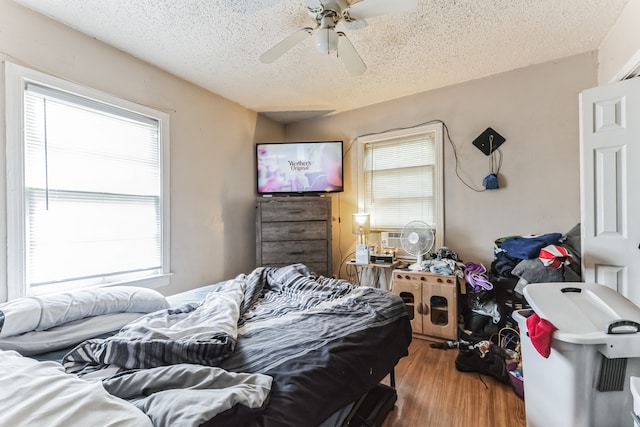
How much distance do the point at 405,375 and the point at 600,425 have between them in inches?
44.9

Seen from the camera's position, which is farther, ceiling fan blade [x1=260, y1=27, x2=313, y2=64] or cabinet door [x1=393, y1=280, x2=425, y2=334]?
cabinet door [x1=393, y1=280, x2=425, y2=334]

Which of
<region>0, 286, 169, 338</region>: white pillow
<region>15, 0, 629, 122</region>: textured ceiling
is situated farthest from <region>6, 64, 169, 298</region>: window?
<region>0, 286, 169, 338</region>: white pillow

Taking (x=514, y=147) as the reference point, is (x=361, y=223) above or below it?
below

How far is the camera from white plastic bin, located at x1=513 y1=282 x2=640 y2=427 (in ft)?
3.28

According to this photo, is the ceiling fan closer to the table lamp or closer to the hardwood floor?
the table lamp

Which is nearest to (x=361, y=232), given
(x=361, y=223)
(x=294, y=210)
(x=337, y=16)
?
(x=361, y=223)

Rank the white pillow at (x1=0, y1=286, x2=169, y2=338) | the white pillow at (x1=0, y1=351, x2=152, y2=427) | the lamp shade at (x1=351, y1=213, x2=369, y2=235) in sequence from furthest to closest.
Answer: the lamp shade at (x1=351, y1=213, x2=369, y2=235) → the white pillow at (x1=0, y1=286, x2=169, y2=338) → the white pillow at (x1=0, y1=351, x2=152, y2=427)

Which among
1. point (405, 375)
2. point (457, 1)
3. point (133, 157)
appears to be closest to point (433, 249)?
point (405, 375)

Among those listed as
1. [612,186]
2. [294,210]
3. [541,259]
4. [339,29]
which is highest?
[339,29]

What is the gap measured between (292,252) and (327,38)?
2.11 meters

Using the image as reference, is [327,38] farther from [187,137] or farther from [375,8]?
[187,137]

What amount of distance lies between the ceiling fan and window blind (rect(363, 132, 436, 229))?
150cm

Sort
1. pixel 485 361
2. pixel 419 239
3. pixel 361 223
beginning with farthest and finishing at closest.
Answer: pixel 361 223, pixel 419 239, pixel 485 361

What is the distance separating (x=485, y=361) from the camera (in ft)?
6.47
